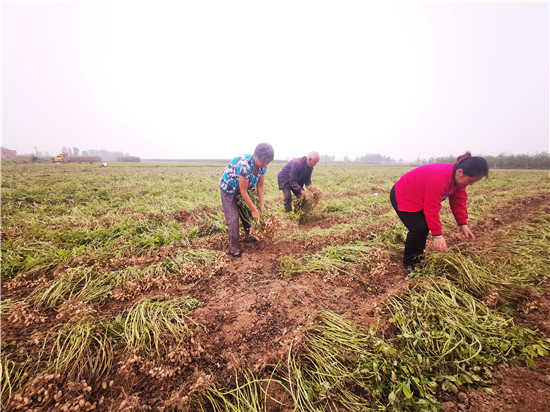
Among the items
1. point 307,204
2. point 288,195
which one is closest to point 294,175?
point 288,195

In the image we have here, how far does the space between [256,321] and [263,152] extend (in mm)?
2618

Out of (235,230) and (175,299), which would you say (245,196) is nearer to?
(235,230)

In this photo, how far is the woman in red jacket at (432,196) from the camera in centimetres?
271

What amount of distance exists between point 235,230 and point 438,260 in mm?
3476

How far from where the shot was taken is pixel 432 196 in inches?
112

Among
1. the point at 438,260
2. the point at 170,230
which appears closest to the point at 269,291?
the point at 438,260

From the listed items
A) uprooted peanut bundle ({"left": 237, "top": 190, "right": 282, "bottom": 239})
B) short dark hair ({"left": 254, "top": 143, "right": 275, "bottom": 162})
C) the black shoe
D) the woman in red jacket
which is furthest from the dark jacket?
the black shoe

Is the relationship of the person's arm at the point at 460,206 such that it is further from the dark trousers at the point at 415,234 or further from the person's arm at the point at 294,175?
the person's arm at the point at 294,175

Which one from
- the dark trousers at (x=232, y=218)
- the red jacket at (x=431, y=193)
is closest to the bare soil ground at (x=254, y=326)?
the dark trousers at (x=232, y=218)

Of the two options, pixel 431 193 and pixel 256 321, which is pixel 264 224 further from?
pixel 431 193

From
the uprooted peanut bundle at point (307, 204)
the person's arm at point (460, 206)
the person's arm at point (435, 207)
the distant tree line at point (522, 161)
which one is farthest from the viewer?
the distant tree line at point (522, 161)

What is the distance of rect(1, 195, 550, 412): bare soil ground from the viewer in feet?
5.54

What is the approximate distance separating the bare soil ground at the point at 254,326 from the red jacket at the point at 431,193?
41.3 inches

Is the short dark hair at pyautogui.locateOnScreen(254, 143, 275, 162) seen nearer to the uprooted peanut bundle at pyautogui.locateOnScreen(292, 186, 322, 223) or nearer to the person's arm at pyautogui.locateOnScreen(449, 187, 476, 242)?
the uprooted peanut bundle at pyautogui.locateOnScreen(292, 186, 322, 223)
